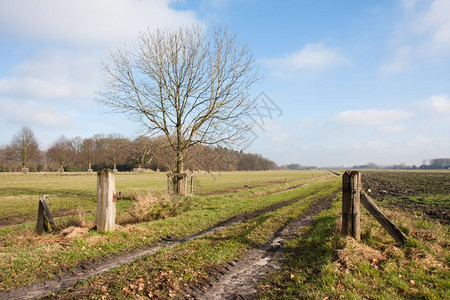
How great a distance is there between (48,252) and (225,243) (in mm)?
4099

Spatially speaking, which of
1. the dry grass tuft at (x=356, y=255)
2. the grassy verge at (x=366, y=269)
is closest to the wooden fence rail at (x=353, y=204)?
the grassy verge at (x=366, y=269)

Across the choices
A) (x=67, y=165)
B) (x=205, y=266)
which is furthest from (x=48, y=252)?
(x=67, y=165)

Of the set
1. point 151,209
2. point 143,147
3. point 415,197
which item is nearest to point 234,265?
point 151,209

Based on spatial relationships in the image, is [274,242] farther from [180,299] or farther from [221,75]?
[221,75]

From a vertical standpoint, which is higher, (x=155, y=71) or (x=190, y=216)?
(x=155, y=71)

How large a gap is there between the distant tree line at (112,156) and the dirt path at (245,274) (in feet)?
41.6

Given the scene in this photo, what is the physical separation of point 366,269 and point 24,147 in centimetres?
9093

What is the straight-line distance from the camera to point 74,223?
29.2ft

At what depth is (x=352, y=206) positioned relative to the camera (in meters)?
6.45

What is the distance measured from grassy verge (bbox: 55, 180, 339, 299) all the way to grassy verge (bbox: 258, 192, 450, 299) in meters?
1.22

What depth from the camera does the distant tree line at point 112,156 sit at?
19453 millimetres

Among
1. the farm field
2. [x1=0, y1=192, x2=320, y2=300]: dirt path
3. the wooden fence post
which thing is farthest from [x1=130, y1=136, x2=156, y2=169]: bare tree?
[x1=0, y1=192, x2=320, y2=300]: dirt path

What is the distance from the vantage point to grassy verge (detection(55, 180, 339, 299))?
4359mm

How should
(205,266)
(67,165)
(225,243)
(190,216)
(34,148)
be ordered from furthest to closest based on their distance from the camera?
(67,165), (34,148), (190,216), (225,243), (205,266)
